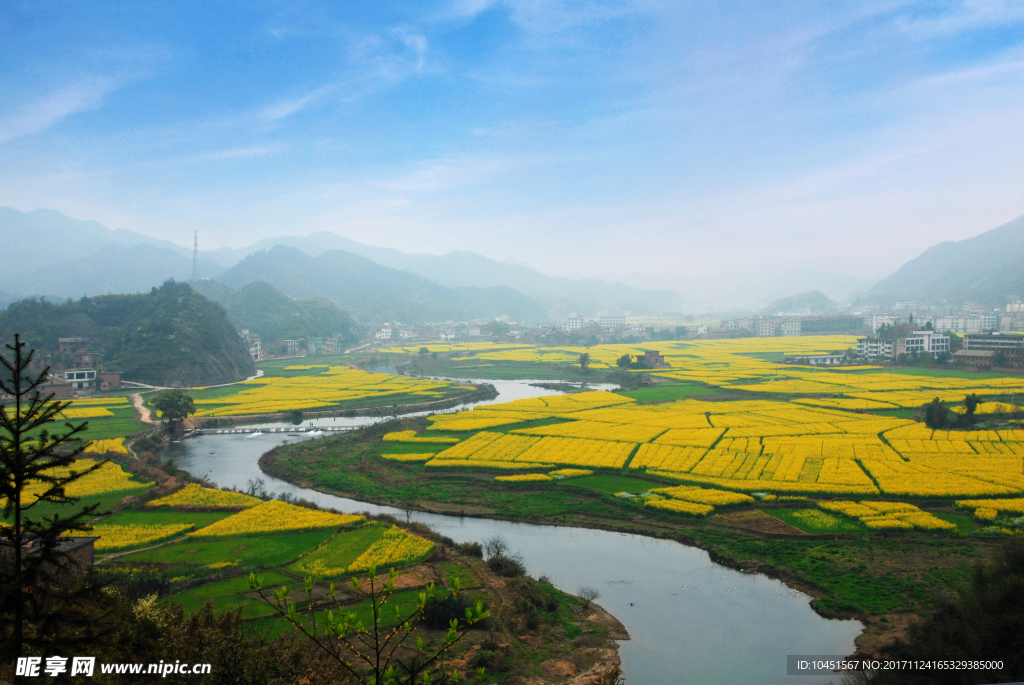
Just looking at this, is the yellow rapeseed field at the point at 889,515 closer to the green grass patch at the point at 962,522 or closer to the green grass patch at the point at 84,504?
the green grass patch at the point at 962,522

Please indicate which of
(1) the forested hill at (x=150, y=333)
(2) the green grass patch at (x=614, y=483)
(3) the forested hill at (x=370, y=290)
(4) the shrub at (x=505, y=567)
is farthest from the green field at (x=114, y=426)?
(3) the forested hill at (x=370, y=290)

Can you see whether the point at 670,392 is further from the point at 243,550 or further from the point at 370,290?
the point at 370,290

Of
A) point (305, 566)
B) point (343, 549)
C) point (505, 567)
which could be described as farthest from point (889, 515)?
point (305, 566)

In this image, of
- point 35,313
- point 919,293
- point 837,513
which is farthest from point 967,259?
point 35,313

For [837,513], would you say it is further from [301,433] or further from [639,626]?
[301,433]

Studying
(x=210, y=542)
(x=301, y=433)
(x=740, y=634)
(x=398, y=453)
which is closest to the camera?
(x=740, y=634)

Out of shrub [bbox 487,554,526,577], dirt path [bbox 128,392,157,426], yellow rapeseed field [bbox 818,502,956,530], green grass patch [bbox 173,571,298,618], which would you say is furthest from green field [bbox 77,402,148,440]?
yellow rapeseed field [bbox 818,502,956,530]

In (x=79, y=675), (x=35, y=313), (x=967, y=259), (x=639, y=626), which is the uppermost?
(x=967, y=259)
